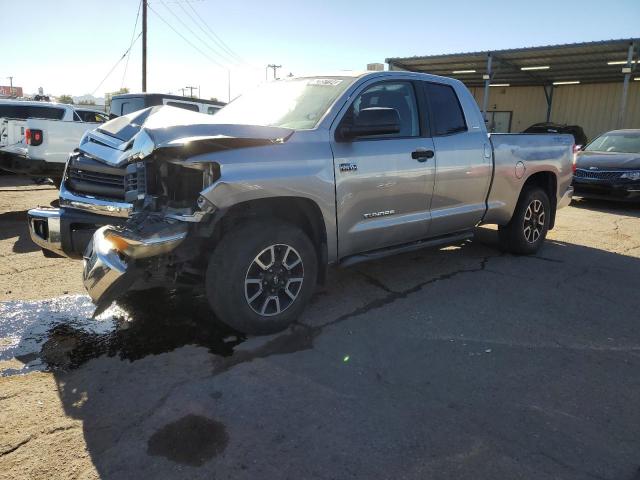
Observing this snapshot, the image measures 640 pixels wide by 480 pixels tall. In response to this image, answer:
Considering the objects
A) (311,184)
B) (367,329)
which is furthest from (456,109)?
(367,329)

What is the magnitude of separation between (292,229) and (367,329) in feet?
3.25

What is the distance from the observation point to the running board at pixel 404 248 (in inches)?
160

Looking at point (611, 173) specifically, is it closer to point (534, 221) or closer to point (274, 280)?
point (534, 221)

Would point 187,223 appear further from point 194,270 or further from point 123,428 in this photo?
point 123,428

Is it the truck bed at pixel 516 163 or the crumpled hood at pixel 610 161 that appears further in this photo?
the crumpled hood at pixel 610 161

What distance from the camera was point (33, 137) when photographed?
24.2 ft

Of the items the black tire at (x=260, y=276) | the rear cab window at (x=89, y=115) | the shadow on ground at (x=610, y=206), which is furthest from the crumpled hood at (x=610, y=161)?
Result: the rear cab window at (x=89, y=115)

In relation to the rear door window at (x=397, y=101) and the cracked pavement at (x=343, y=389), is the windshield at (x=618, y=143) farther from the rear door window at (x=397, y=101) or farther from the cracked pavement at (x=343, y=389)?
the rear door window at (x=397, y=101)

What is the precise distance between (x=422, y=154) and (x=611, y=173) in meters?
7.19

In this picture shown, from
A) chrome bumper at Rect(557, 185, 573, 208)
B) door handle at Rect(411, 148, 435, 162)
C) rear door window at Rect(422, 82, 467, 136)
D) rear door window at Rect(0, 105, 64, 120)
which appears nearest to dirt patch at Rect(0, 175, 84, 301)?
door handle at Rect(411, 148, 435, 162)

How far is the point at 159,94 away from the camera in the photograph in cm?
1059

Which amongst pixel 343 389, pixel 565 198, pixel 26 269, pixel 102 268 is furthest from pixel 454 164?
pixel 26 269

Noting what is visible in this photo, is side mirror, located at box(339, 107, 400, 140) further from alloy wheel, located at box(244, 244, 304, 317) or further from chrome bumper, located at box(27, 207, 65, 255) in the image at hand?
chrome bumper, located at box(27, 207, 65, 255)

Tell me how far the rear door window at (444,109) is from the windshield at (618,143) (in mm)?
7656
